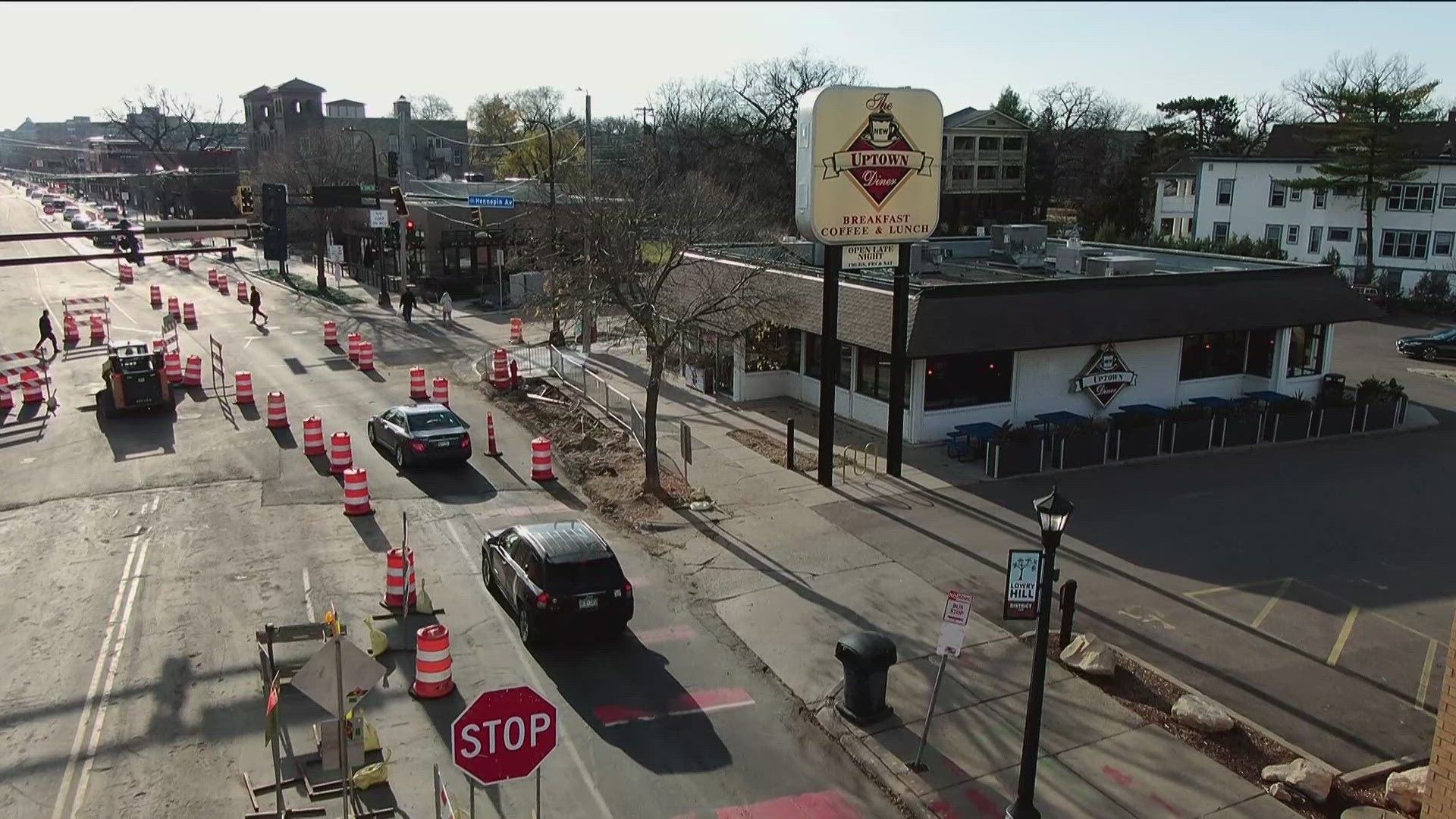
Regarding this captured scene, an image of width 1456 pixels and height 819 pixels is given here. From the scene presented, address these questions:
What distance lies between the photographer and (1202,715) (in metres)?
11.9

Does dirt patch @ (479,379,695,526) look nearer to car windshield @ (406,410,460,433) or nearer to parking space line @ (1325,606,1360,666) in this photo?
car windshield @ (406,410,460,433)

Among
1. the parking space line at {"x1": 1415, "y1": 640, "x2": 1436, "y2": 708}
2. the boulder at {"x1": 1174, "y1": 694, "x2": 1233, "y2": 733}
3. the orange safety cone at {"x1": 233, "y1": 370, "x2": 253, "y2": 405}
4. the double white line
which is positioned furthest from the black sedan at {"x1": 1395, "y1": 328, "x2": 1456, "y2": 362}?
the double white line

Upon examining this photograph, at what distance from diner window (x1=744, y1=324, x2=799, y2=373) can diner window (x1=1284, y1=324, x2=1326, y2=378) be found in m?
13.9

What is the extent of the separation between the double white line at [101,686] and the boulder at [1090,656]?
37.4 ft

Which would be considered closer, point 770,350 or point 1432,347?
point 770,350

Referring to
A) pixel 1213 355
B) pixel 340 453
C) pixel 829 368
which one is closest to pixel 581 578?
pixel 829 368

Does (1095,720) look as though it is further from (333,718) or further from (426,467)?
(426,467)

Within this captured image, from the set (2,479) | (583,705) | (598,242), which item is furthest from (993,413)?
(2,479)

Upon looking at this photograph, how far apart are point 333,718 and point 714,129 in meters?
84.9

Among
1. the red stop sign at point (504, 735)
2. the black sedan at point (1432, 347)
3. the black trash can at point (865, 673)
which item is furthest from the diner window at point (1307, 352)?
the red stop sign at point (504, 735)

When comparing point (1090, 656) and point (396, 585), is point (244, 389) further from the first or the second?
point (1090, 656)

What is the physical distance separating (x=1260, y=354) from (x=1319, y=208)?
3633cm

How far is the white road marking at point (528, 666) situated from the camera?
10594 mm

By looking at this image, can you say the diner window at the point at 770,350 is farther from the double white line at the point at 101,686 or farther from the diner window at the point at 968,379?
the double white line at the point at 101,686
